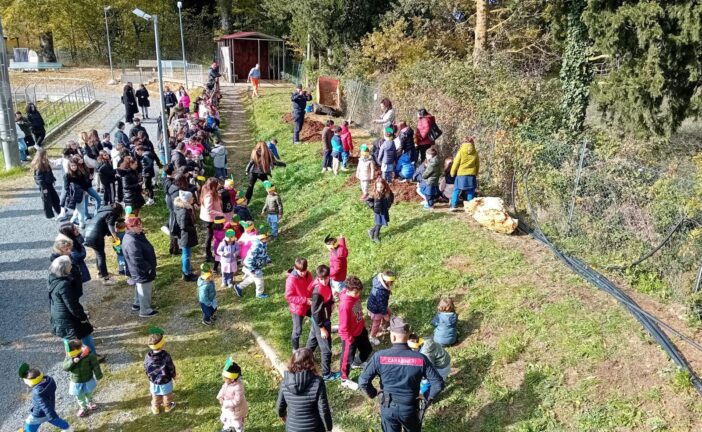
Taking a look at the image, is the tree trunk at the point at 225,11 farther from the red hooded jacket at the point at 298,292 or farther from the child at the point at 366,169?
the red hooded jacket at the point at 298,292

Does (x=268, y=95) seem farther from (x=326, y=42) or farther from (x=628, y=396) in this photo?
(x=628, y=396)

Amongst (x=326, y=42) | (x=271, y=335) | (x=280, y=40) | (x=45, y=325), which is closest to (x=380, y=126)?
(x=326, y=42)

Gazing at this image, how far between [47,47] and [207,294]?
49762 mm

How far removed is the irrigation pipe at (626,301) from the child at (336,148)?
589 centimetres

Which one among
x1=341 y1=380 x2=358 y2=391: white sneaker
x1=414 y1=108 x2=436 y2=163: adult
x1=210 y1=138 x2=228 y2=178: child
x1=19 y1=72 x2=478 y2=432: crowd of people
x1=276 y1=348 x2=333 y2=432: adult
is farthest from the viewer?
x1=210 y1=138 x2=228 y2=178: child

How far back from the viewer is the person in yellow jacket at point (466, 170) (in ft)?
35.4

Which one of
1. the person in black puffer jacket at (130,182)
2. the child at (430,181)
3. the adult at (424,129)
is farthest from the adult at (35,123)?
the child at (430,181)

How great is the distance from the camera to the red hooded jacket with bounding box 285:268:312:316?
7.76 meters

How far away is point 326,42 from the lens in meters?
25.7

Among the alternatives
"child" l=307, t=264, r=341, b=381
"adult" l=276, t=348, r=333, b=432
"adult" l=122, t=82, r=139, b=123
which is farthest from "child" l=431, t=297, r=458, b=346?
"adult" l=122, t=82, r=139, b=123

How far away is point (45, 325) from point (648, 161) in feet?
34.0

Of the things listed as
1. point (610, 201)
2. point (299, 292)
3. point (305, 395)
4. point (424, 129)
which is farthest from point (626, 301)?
point (424, 129)

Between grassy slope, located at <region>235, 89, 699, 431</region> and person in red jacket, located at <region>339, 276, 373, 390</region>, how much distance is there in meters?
0.45

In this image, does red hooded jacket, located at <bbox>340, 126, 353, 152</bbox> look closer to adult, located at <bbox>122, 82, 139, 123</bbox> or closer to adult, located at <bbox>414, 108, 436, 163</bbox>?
adult, located at <bbox>414, 108, 436, 163</bbox>
